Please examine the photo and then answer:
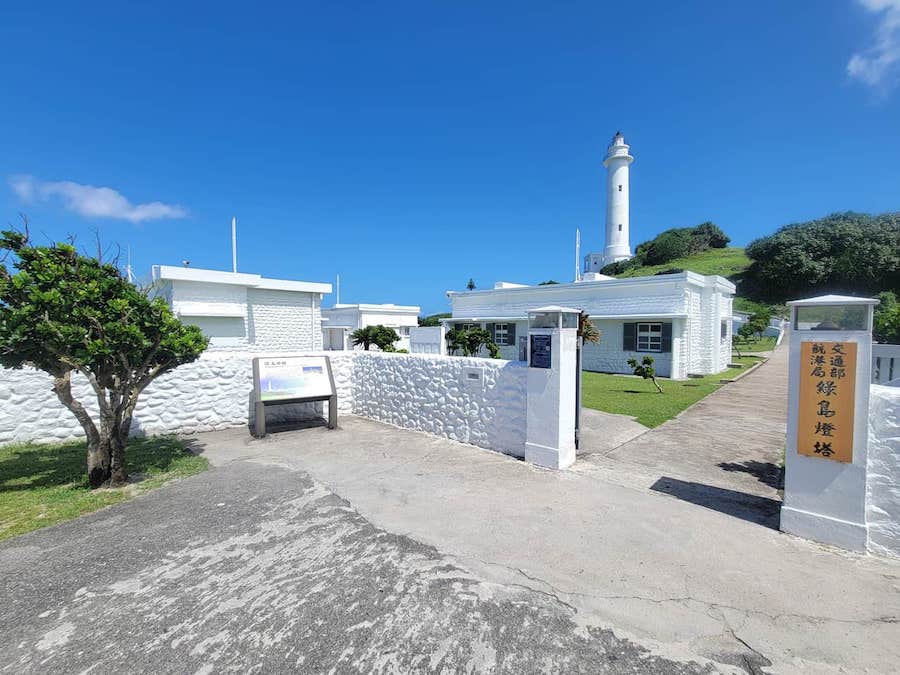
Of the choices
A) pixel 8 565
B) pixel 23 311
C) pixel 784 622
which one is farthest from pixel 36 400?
pixel 784 622

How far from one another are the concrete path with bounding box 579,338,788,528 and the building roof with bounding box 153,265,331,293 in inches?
551

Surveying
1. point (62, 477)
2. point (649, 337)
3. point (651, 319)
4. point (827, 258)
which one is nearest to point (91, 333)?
point (62, 477)

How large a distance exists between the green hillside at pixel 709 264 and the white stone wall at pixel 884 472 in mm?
51475

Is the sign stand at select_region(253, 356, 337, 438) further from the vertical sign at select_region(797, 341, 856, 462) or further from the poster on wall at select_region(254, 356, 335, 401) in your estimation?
the vertical sign at select_region(797, 341, 856, 462)

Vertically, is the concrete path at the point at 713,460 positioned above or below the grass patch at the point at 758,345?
above

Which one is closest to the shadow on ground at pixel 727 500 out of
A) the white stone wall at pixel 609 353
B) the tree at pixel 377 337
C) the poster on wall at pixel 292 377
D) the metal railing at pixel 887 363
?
the metal railing at pixel 887 363

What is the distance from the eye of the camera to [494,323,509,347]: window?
888 inches

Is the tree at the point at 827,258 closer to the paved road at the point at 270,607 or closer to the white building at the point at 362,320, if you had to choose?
the white building at the point at 362,320

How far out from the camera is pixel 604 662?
246cm

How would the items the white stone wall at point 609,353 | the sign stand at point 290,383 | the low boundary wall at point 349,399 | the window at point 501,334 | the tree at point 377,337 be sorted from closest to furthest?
the low boundary wall at point 349,399 < the sign stand at point 290,383 < the tree at point 377,337 < the white stone wall at point 609,353 < the window at point 501,334

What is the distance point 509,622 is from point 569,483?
2.67 metres

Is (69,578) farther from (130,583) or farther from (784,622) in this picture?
(784,622)

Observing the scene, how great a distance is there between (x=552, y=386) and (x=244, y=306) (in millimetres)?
13606

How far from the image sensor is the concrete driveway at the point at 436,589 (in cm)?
253
